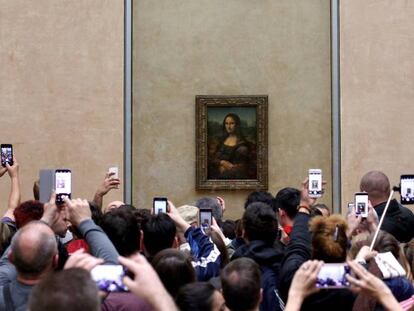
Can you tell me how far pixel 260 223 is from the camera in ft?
19.9

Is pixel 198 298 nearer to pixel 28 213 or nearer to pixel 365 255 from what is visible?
pixel 365 255

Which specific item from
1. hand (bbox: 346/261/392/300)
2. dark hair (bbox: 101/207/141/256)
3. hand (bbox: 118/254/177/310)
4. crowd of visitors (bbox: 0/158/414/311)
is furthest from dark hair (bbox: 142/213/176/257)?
hand (bbox: 118/254/177/310)

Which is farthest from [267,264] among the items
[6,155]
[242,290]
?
[6,155]

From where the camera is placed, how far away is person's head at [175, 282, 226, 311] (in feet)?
13.7

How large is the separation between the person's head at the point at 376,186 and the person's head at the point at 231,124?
739cm

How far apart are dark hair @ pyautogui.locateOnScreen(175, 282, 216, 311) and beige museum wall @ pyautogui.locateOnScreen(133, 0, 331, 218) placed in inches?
449

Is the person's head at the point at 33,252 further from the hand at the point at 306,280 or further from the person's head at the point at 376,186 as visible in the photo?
the person's head at the point at 376,186

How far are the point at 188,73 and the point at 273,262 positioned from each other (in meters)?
10.1

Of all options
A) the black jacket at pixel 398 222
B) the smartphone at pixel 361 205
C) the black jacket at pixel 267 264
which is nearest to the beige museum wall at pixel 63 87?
the black jacket at pixel 398 222

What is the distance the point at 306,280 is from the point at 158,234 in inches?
93.6

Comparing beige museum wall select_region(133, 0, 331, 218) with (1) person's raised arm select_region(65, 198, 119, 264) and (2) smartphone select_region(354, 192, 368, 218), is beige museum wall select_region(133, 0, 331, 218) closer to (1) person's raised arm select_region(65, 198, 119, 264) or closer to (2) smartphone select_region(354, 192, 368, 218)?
(2) smartphone select_region(354, 192, 368, 218)

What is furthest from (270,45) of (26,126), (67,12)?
(26,126)

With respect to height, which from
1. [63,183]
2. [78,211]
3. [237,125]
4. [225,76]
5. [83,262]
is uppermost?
[225,76]

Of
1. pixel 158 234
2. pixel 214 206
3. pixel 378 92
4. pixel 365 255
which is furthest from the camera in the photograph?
pixel 378 92
